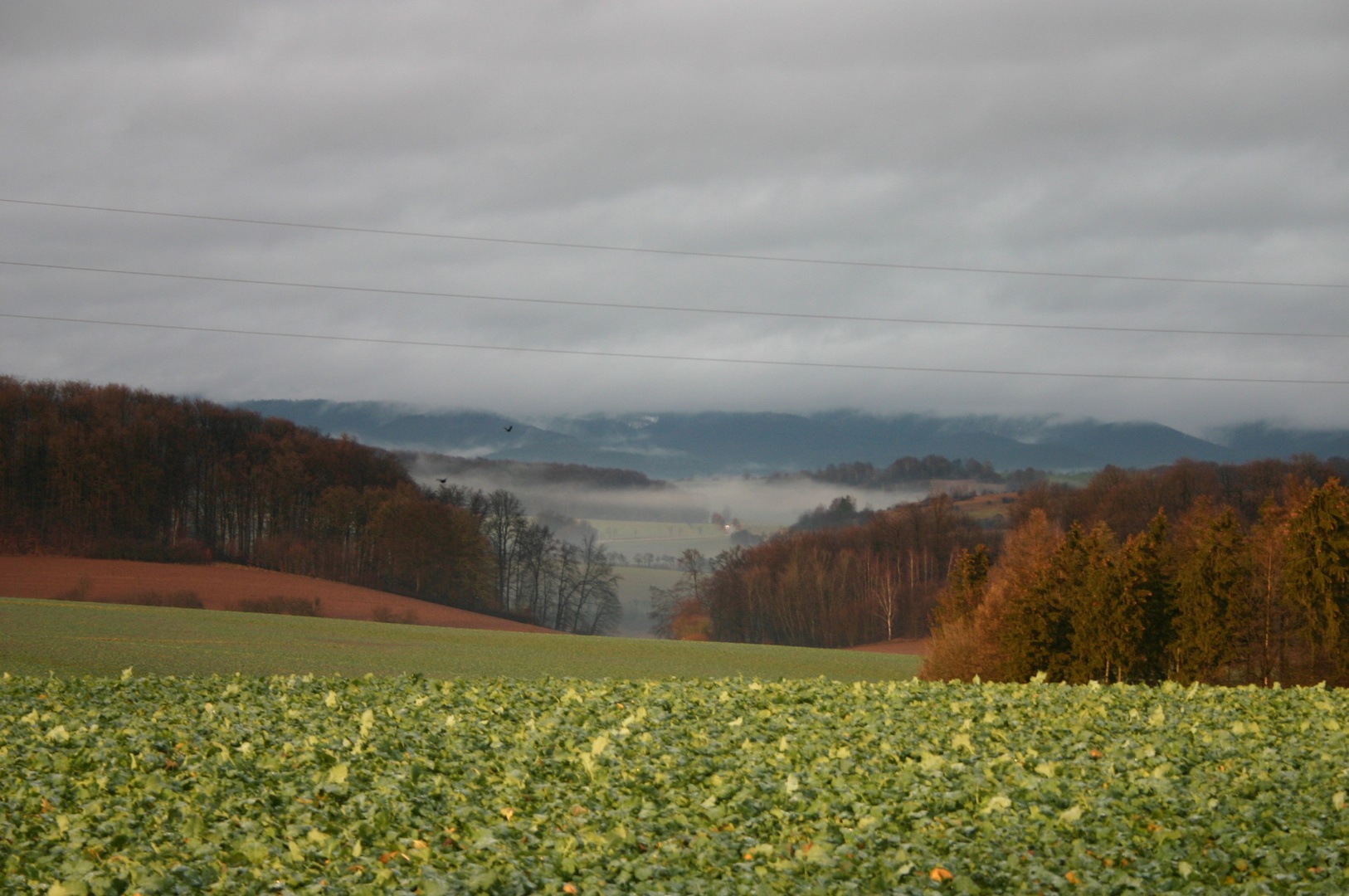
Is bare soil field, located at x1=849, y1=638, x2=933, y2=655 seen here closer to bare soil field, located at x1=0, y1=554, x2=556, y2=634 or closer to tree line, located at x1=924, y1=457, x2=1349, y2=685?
bare soil field, located at x1=0, y1=554, x2=556, y2=634

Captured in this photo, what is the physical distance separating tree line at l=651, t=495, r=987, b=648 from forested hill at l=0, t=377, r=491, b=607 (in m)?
21.9

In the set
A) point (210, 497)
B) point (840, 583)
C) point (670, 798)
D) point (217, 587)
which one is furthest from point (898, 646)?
point (670, 798)

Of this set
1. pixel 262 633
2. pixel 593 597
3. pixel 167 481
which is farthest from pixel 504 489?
pixel 262 633

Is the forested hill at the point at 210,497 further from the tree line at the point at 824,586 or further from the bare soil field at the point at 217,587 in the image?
the tree line at the point at 824,586

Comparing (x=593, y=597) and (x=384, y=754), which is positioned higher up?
A: (x=384, y=754)

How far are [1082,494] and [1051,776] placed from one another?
8537cm

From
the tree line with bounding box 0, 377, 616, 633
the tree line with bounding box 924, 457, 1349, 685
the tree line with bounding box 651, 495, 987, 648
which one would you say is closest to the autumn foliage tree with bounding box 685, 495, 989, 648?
the tree line with bounding box 651, 495, 987, 648

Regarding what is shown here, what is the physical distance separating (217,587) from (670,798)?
2506 inches

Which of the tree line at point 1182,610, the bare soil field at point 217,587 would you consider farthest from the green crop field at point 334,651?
the bare soil field at point 217,587

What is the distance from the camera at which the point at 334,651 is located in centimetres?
3628

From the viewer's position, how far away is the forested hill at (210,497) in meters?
70.1

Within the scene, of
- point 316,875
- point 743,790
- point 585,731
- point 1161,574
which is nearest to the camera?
point 316,875

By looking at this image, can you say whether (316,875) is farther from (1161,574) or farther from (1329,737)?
(1161,574)

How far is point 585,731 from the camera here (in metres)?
11.8
